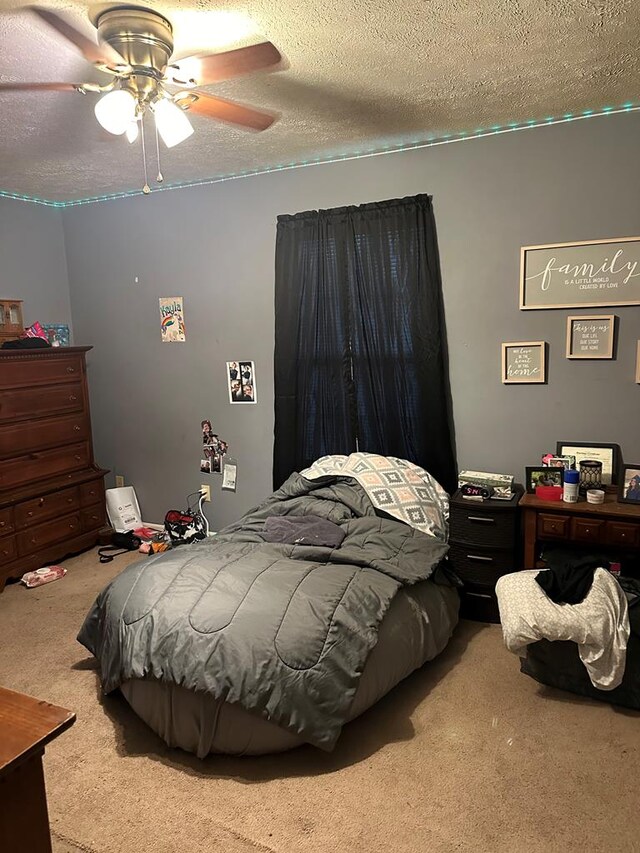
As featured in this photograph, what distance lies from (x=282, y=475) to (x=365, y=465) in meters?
0.75

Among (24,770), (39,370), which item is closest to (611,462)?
(24,770)

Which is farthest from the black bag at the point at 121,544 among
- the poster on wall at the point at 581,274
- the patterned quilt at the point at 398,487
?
the poster on wall at the point at 581,274

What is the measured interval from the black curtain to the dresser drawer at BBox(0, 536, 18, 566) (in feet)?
5.76

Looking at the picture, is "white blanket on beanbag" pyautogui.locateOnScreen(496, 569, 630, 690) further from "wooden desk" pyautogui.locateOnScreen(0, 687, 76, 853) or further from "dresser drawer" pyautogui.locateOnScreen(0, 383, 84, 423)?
"dresser drawer" pyautogui.locateOnScreen(0, 383, 84, 423)

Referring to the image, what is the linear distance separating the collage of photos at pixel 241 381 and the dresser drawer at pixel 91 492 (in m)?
1.21

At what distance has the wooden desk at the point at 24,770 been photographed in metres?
1.22

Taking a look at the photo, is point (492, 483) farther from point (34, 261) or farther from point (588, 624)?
point (34, 261)

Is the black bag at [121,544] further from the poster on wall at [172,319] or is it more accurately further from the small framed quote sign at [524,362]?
the small framed quote sign at [524,362]

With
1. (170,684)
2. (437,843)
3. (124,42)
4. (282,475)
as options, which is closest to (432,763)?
(437,843)

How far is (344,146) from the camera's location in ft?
11.1

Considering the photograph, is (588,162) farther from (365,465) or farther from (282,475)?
(282,475)

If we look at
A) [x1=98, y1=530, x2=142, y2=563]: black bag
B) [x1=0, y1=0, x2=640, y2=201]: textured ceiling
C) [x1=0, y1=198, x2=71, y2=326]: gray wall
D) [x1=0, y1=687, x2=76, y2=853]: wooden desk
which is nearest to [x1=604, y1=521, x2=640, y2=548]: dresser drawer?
[x1=0, y1=0, x2=640, y2=201]: textured ceiling

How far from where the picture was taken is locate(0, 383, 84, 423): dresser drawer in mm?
3850

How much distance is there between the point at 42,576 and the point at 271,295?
2.32 m
